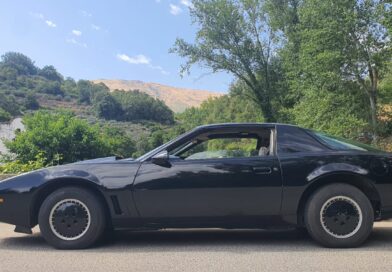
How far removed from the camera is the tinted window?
5.04 m

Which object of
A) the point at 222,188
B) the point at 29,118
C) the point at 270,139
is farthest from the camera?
the point at 29,118

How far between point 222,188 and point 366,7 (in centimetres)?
1818

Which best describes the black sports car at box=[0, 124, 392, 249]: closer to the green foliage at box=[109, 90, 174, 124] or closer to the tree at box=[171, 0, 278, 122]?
the tree at box=[171, 0, 278, 122]

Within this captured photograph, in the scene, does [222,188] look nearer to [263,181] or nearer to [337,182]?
[263,181]

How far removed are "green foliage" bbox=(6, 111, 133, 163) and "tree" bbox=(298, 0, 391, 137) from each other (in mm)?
12042

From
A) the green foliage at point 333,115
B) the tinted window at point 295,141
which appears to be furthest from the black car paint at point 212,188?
the green foliage at point 333,115

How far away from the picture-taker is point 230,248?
4883mm

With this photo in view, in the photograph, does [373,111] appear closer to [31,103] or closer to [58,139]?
[58,139]

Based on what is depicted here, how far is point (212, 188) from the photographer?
4.86 m

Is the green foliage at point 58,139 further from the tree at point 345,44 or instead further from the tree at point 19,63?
the tree at point 19,63

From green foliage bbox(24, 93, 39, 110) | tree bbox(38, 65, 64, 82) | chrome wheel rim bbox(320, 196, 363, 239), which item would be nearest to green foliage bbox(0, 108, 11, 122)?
green foliage bbox(24, 93, 39, 110)

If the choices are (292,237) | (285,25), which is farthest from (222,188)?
(285,25)

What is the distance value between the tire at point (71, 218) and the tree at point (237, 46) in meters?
28.8
